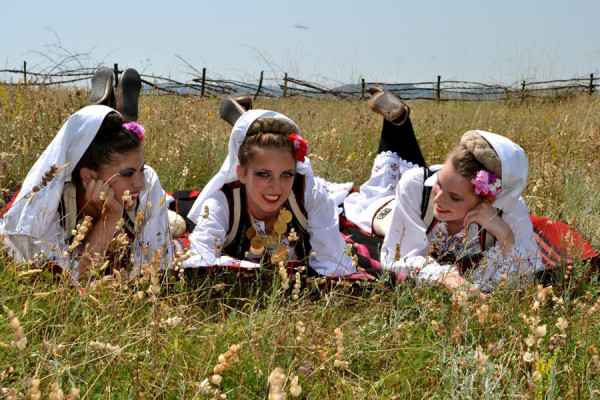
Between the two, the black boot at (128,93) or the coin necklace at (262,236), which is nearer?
the coin necklace at (262,236)

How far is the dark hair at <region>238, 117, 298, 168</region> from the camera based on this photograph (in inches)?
137

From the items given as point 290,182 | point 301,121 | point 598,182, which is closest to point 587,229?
point 598,182

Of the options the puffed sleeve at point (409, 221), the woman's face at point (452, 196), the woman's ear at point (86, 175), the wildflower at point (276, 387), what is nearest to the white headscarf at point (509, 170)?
the woman's face at point (452, 196)

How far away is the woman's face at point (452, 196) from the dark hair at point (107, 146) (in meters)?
1.73

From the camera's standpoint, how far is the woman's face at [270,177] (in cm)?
344

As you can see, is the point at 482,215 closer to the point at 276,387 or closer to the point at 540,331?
the point at 540,331

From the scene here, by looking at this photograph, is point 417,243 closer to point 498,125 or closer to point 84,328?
point 84,328

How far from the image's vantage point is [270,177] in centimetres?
345

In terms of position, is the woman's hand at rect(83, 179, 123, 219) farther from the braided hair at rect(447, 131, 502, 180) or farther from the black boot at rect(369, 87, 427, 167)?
the black boot at rect(369, 87, 427, 167)

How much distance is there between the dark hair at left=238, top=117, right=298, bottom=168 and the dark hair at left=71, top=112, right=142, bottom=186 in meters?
0.62

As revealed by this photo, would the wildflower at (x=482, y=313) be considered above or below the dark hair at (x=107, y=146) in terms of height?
below

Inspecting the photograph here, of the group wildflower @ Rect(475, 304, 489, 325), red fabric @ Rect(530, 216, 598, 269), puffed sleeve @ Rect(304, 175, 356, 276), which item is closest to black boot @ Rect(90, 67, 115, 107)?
puffed sleeve @ Rect(304, 175, 356, 276)

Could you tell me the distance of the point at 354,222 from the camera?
465 centimetres

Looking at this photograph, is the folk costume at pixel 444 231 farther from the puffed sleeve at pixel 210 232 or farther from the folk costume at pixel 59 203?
the folk costume at pixel 59 203
